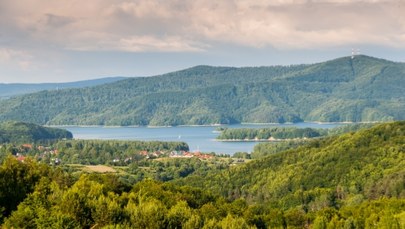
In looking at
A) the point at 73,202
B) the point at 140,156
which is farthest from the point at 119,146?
the point at 73,202

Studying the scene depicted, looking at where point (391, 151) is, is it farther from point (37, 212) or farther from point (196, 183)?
point (37, 212)

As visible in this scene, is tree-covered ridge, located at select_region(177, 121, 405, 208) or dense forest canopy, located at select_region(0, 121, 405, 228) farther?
tree-covered ridge, located at select_region(177, 121, 405, 208)

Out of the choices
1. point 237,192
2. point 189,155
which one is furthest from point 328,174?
point 189,155

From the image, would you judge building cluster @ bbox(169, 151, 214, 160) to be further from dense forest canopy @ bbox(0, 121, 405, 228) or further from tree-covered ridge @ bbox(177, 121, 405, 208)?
tree-covered ridge @ bbox(177, 121, 405, 208)

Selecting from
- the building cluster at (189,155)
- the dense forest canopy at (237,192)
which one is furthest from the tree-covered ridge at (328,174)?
the building cluster at (189,155)

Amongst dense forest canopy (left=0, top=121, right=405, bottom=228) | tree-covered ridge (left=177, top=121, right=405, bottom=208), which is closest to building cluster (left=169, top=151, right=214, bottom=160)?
dense forest canopy (left=0, top=121, right=405, bottom=228)

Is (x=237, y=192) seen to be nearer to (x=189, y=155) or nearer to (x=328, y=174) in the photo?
(x=328, y=174)
